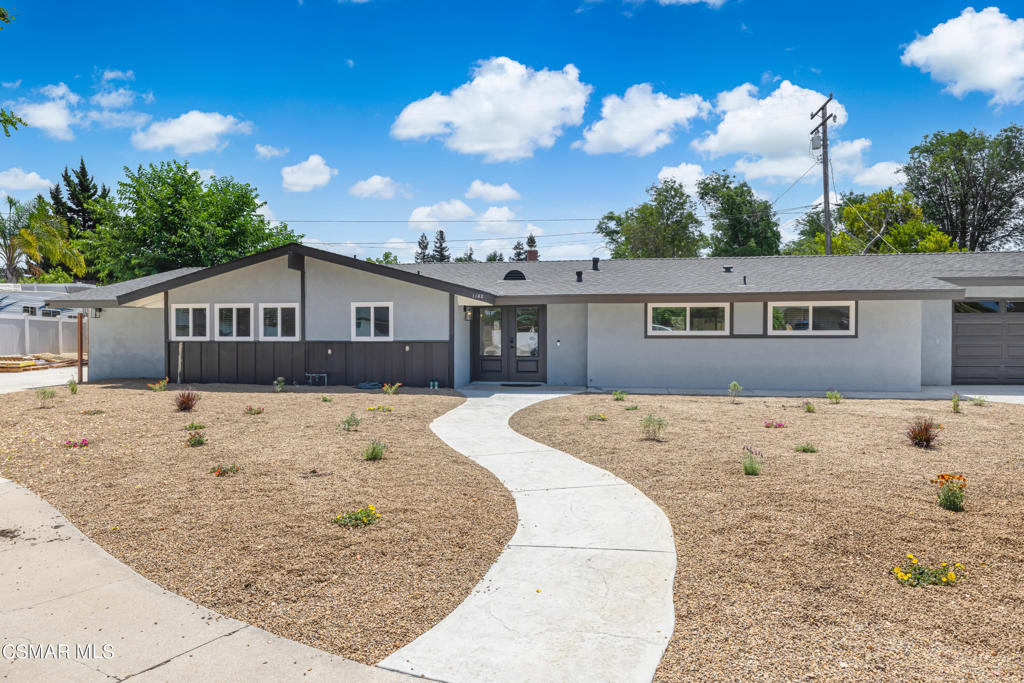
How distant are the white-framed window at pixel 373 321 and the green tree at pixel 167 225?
52.3 ft

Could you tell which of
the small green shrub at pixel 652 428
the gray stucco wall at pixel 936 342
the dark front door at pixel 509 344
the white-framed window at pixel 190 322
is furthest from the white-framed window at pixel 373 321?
the gray stucco wall at pixel 936 342

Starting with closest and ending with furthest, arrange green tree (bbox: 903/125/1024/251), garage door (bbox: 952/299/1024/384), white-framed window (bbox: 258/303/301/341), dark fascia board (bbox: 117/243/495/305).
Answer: dark fascia board (bbox: 117/243/495/305), white-framed window (bbox: 258/303/301/341), garage door (bbox: 952/299/1024/384), green tree (bbox: 903/125/1024/251)

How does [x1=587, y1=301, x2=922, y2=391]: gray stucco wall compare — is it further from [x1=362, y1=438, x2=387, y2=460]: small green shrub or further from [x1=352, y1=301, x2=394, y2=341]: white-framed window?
[x1=362, y1=438, x2=387, y2=460]: small green shrub

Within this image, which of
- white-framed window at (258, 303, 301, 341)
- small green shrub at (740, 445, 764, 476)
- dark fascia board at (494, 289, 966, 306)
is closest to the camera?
small green shrub at (740, 445, 764, 476)

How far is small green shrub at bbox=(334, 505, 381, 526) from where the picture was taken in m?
4.59

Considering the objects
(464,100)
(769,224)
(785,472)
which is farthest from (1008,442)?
(769,224)

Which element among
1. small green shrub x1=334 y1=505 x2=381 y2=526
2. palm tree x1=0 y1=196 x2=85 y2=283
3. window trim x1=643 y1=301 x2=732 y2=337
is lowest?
small green shrub x1=334 y1=505 x2=381 y2=526

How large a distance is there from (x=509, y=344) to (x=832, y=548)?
40.1 ft

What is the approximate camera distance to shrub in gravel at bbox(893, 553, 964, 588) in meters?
3.57

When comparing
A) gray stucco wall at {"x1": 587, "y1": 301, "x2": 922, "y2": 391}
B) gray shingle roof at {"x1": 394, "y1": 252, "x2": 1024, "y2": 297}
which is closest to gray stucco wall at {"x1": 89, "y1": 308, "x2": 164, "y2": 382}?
gray shingle roof at {"x1": 394, "y1": 252, "x2": 1024, "y2": 297}

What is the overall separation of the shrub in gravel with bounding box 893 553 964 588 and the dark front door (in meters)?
12.2

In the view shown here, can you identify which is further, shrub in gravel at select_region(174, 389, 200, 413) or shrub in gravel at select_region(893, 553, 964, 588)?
shrub in gravel at select_region(174, 389, 200, 413)

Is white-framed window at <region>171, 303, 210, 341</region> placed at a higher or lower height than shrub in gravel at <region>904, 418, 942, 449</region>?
higher

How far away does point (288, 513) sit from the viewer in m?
4.84
